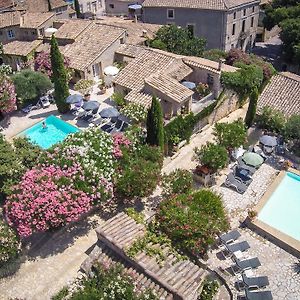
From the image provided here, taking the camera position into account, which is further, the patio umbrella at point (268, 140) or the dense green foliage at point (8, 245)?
the patio umbrella at point (268, 140)

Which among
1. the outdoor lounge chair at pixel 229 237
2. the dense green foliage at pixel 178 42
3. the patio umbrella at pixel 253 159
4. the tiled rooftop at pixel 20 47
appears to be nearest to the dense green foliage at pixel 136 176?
the outdoor lounge chair at pixel 229 237

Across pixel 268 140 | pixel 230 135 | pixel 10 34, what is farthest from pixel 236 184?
pixel 10 34

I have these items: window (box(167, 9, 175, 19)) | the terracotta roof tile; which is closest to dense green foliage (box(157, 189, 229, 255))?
the terracotta roof tile

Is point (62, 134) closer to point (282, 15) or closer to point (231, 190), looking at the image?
point (231, 190)

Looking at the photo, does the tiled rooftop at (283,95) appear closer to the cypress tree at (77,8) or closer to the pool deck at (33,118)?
the pool deck at (33,118)

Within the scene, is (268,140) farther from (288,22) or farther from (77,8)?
(77,8)

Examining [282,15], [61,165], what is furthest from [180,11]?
[61,165]
